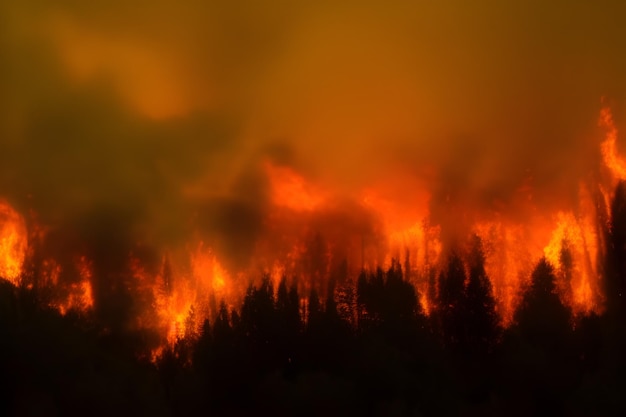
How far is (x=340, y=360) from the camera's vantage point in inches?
1638

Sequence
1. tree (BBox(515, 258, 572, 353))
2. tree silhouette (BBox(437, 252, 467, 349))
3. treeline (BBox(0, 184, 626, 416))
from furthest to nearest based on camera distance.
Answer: tree silhouette (BBox(437, 252, 467, 349))
tree (BBox(515, 258, 572, 353))
treeline (BBox(0, 184, 626, 416))

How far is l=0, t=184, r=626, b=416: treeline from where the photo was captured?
3478 cm

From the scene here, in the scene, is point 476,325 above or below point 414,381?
above

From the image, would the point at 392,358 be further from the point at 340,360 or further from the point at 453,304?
the point at 453,304

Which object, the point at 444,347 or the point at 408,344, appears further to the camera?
the point at 444,347

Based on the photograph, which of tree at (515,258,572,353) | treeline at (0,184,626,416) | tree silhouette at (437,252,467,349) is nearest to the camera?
treeline at (0,184,626,416)

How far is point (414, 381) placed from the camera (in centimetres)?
3869

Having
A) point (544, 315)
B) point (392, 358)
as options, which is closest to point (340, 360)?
point (392, 358)

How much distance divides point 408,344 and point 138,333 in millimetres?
21376

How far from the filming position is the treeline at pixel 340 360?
34781mm

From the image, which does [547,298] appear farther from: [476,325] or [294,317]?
[294,317]

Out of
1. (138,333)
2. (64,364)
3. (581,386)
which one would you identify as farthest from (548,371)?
(138,333)

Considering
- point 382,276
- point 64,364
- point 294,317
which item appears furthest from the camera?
point 382,276

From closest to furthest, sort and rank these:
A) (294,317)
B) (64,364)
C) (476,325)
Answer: (64,364)
(294,317)
(476,325)
